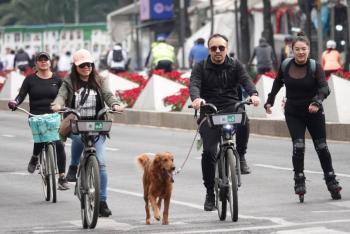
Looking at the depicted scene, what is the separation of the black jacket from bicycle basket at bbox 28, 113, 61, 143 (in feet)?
8.78

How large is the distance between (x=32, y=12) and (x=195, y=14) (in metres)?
41.1

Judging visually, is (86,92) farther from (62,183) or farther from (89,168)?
(62,183)

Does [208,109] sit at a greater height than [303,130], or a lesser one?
greater

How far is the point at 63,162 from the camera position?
53.4 feet

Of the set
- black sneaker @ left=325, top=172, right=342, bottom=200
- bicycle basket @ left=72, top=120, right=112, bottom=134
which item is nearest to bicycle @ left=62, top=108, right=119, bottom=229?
bicycle basket @ left=72, top=120, right=112, bottom=134

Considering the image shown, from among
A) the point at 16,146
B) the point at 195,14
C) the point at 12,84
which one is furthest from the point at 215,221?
the point at 195,14

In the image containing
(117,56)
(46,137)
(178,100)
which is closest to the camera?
(46,137)

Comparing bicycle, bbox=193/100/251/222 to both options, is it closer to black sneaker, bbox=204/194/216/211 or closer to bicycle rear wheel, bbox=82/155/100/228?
black sneaker, bbox=204/194/216/211

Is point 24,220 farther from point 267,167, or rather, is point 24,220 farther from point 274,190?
point 267,167

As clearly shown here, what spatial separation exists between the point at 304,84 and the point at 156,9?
5084 cm

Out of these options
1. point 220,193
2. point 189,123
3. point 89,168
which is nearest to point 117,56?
point 189,123

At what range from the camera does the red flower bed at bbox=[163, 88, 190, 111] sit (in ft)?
95.8

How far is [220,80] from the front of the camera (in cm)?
→ 1377

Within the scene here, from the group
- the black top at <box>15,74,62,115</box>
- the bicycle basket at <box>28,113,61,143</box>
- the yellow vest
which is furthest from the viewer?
the yellow vest
